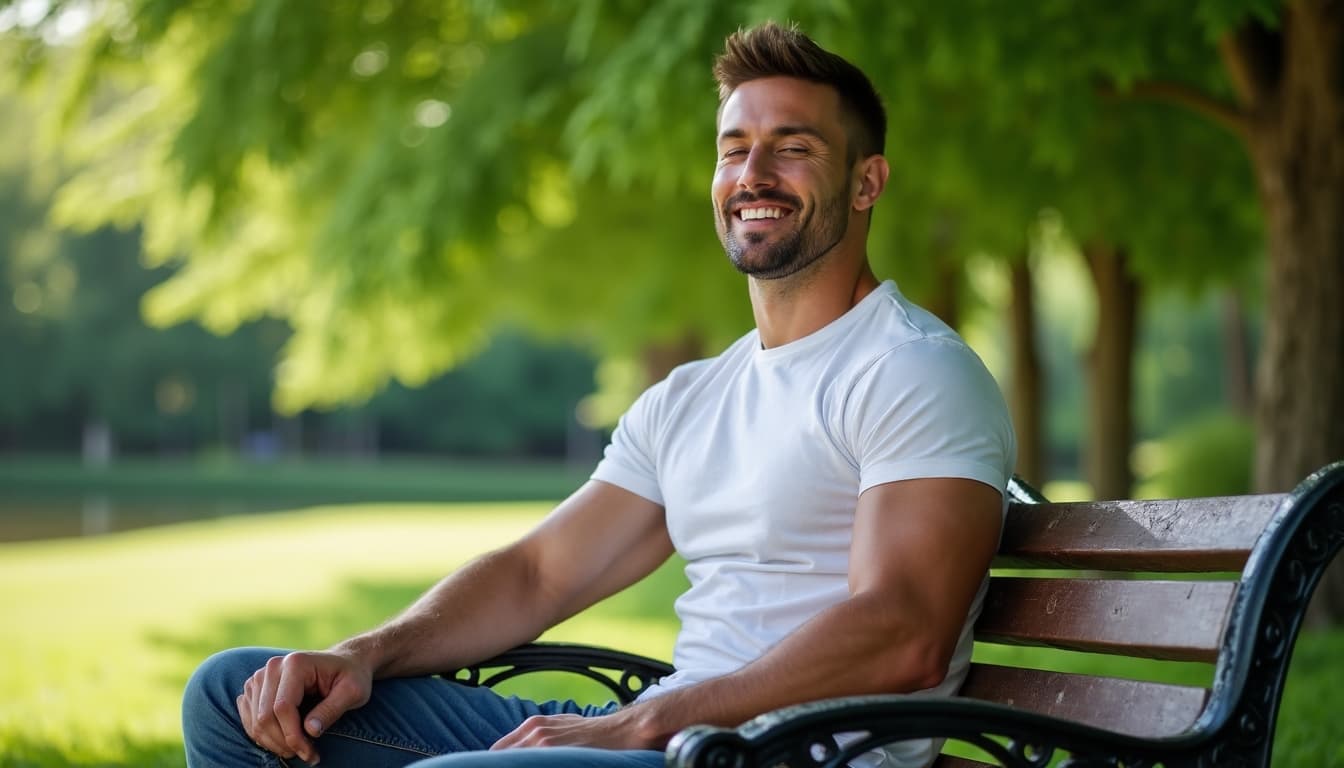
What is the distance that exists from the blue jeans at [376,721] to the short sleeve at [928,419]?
78 centimetres

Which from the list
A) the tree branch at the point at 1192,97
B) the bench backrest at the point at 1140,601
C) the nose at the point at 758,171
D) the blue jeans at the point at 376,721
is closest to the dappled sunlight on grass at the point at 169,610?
the blue jeans at the point at 376,721

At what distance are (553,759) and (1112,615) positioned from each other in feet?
3.03

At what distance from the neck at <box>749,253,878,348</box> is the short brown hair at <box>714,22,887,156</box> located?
0.77 ft

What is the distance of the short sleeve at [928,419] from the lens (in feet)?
7.98

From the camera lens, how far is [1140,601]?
7.90 ft

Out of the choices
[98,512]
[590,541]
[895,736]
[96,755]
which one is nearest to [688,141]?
[96,755]

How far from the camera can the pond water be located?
25000 mm

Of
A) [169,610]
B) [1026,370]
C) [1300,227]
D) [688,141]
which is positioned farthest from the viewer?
[1026,370]

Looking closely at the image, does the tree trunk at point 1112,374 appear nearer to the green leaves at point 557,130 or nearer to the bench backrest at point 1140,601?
the green leaves at point 557,130

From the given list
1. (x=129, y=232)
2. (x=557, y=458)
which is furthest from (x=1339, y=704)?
(x=557, y=458)

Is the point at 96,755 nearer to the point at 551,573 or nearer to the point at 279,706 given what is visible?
the point at 551,573

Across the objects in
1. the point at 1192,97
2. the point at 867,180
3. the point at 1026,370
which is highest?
the point at 1192,97

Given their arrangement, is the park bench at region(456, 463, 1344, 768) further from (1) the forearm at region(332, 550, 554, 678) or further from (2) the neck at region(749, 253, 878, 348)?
(1) the forearm at region(332, 550, 554, 678)

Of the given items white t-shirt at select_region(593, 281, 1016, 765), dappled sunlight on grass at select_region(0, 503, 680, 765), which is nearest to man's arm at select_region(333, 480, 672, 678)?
white t-shirt at select_region(593, 281, 1016, 765)
